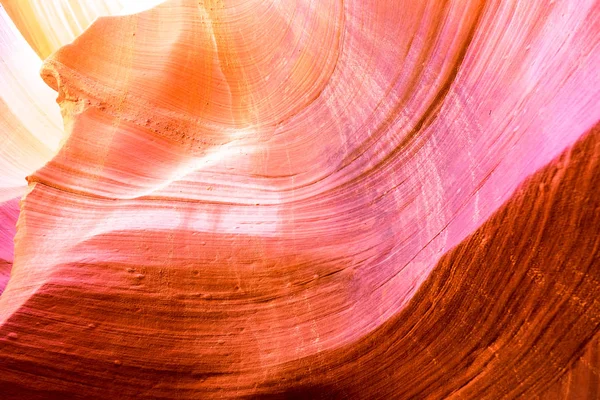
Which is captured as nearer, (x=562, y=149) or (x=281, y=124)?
(x=562, y=149)

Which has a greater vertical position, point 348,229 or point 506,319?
point 348,229

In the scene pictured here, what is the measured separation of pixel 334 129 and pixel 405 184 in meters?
0.25

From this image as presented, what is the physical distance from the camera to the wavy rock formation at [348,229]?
617 millimetres

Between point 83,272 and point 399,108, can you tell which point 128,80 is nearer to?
point 83,272

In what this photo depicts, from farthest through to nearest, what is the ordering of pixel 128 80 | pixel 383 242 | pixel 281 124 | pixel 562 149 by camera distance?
pixel 128 80 → pixel 281 124 → pixel 383 242 → pixel 562 149

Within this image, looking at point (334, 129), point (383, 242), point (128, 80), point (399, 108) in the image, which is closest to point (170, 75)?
point (128, 80)

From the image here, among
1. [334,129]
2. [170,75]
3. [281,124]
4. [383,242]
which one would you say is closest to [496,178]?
[383,242]

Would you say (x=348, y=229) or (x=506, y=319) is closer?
(x=506, y=319)

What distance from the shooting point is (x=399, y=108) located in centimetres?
88

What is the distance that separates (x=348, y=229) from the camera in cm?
87

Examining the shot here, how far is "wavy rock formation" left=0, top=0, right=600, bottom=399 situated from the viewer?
0.62 meters

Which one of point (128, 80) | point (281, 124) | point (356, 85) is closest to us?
point (356, 85)

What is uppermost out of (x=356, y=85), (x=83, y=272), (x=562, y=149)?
(x=356, y=85)

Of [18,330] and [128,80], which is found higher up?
[128,80]
